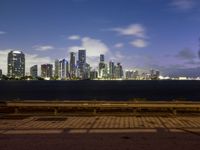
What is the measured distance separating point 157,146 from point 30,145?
4036 millimetres

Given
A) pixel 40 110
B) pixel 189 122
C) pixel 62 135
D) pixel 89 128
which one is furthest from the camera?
pixel 40 110

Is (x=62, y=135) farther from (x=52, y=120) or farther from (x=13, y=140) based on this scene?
(x=52, y=120)

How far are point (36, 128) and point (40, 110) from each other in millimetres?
8187

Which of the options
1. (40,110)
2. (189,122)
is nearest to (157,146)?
(189,122)

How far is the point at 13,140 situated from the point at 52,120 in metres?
5.40

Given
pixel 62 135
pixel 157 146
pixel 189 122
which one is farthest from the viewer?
pixel 189 122

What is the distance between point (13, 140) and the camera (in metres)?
12.9

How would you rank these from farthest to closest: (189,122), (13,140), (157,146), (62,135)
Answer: (189,122) < (62,135) < (13,140) < (157,146)

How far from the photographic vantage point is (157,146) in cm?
1173

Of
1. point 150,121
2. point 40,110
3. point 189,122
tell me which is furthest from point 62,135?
point 40,110

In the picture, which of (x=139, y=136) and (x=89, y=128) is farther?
(x=89, y=128)

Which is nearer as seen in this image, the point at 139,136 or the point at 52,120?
the point at 139,136

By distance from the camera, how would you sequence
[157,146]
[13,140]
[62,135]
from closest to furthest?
[157,146], [13,140], [62,135]

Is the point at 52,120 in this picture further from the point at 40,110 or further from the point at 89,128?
the point at 40,110
